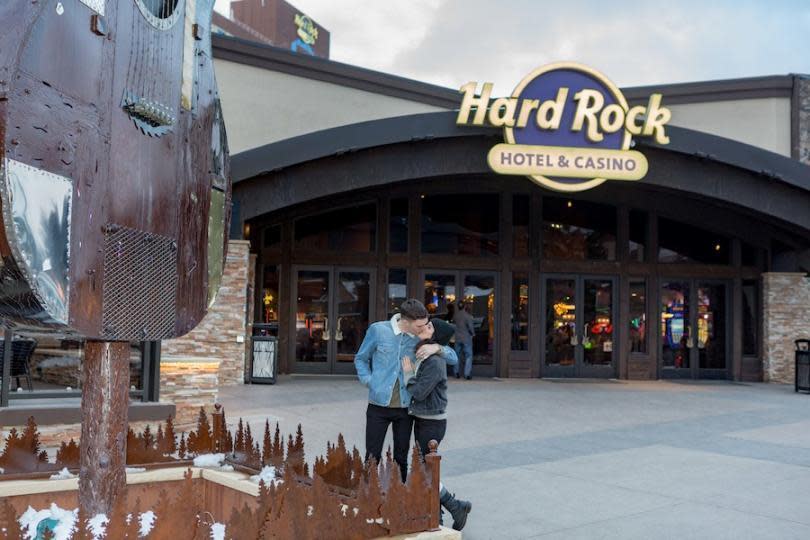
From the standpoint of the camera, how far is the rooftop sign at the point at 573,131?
57.2 ft

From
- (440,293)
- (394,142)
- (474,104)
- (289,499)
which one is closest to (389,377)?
(289,499)

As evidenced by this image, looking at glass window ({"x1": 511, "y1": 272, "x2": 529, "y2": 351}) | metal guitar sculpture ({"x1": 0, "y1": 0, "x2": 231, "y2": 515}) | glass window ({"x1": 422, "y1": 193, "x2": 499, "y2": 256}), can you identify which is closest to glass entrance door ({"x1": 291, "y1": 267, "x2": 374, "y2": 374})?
glass window ({"x1": 422, "y1": 193, "x2": 499, "y2": 256})

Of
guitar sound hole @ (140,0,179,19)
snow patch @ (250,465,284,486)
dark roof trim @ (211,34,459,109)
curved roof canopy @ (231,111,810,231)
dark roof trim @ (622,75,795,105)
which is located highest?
dark roof trim @ (622,75,795,105)

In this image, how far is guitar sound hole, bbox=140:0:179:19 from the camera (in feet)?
12.2

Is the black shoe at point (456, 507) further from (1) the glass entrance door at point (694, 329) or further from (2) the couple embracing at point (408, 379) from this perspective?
(1) the glass entrance door at point (694, 329)

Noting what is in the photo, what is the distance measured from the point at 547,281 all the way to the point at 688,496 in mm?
14355

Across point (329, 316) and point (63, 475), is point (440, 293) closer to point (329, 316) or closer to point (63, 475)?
point (329, 316)

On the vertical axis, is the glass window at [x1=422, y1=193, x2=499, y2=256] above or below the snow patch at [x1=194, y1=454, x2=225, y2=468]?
above

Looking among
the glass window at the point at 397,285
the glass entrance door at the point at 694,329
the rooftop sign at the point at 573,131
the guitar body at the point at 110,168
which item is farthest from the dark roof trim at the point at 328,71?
the guitar body at the point at 110,168

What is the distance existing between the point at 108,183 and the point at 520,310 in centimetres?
1856

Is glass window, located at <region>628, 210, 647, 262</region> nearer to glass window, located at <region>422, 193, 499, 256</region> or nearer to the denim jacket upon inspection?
glass window, located at <region>422, 193, 499, 256</region>

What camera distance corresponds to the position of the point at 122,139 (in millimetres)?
3578

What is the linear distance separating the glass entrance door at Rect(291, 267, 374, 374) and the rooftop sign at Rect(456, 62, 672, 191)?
18.0 feet

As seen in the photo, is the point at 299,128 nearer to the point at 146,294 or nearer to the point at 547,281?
the point at 547,281
